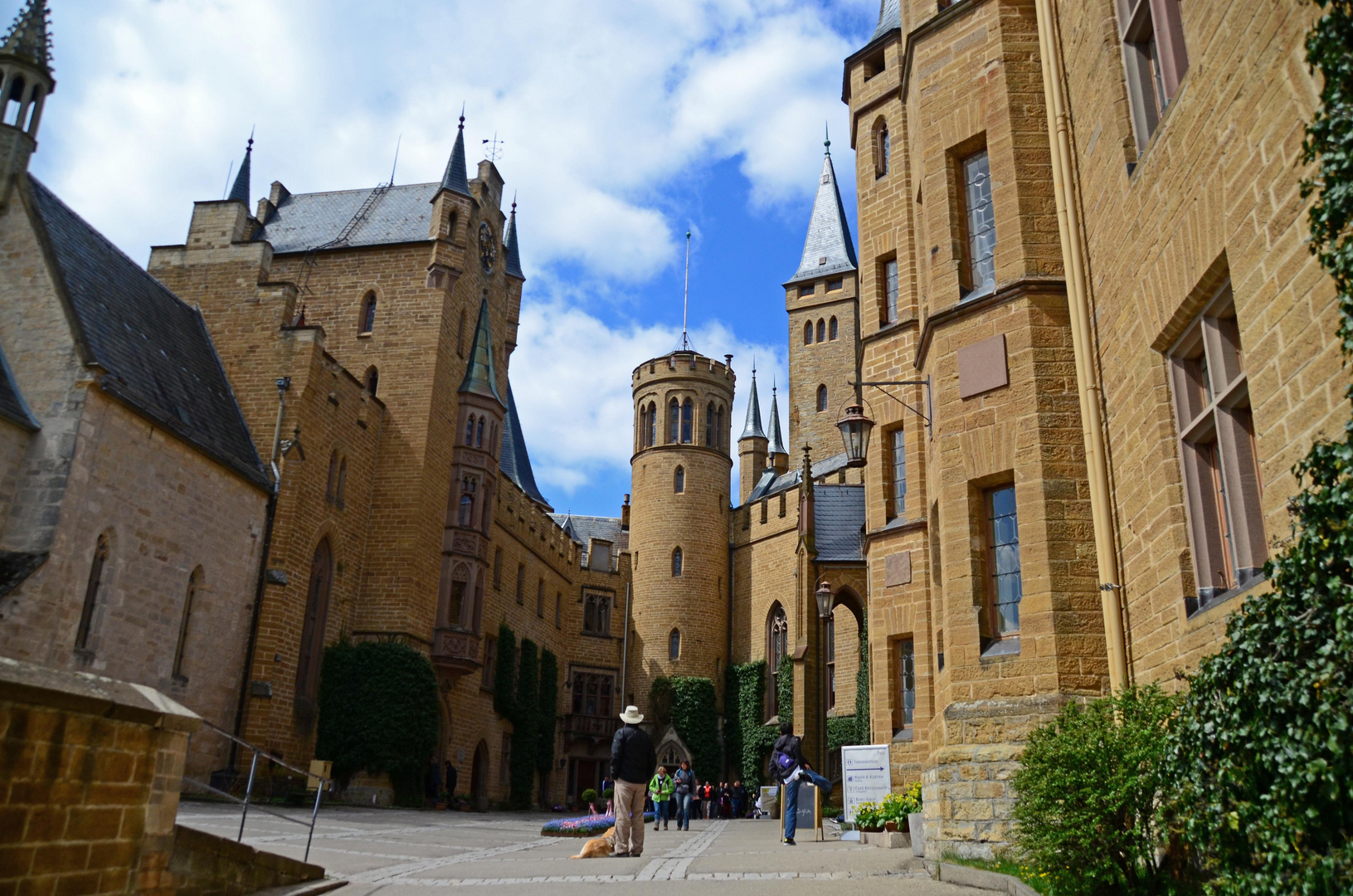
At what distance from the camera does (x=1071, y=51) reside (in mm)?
9031

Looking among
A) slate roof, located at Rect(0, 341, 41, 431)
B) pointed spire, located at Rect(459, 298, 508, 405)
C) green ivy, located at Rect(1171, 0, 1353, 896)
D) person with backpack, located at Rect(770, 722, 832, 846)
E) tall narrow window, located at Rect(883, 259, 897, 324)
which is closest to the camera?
green ivy, located at Rect(1171, 0, 1353, 896)

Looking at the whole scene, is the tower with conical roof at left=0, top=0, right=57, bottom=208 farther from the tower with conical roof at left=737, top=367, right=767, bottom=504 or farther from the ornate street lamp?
the tower with conical roof at left=737, top=367, right=767, bottom=504

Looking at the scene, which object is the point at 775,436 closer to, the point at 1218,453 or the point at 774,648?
the point at 774,648

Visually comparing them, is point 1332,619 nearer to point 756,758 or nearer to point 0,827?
point 0,827

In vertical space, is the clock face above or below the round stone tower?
above

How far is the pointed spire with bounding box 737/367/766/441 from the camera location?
52.9m

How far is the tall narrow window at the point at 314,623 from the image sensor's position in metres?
24.2

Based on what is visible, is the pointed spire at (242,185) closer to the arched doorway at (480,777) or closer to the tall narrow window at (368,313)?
the tall narrow window at (368,313)

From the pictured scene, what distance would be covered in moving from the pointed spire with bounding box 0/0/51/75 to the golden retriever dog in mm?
17256

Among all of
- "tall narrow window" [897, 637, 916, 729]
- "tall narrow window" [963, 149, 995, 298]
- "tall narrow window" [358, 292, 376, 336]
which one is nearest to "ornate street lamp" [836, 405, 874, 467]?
"tall narrow window" [963, 149, 995, 298]

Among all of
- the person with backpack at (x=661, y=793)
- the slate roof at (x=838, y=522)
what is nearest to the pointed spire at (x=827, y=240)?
the slate roof at (x=838, y=522)

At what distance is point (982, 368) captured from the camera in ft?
31.4

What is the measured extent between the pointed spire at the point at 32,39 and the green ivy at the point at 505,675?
20085 mm

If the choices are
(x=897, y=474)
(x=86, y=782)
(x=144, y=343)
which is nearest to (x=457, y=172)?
(x=144, y=343)
